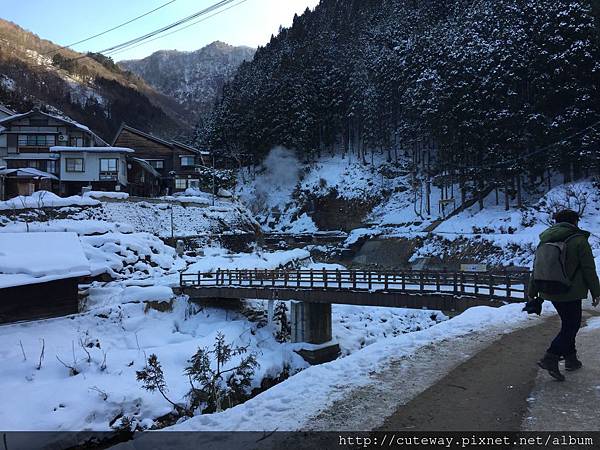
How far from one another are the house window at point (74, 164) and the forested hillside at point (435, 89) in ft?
86.7

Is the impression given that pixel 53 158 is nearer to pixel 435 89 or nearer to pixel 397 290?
pixel 397 290

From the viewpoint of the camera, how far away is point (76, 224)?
94.0 ft

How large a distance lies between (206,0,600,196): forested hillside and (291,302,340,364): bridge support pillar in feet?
81.4

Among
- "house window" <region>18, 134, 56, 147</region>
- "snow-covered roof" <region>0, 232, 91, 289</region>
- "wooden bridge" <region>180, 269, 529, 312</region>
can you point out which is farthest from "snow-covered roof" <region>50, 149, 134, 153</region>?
"wooden bridge" <region>180, 269, 529, 312</region>

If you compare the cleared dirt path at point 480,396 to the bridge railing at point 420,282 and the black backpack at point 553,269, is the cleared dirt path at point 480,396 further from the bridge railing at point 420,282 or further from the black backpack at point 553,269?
the bridge railing at point 420,282

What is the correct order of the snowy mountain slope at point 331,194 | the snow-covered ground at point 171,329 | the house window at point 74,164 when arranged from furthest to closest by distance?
the snowy mountain slope at point 331,194, the house window at point 74,164, the snow-covered ground at point 171,329

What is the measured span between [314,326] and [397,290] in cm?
455

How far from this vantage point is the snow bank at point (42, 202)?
2996 cm

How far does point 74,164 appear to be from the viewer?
41.5m

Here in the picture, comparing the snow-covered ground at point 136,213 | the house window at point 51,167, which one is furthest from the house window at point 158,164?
the house window at point 51,167

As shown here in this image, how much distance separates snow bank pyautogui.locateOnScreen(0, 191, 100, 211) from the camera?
98.3 feet

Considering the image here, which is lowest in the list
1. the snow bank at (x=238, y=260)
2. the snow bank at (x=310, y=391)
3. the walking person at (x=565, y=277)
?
the snow bank at (x=238, y=260)

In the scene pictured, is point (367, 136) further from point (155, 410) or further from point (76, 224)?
point (155, 410)

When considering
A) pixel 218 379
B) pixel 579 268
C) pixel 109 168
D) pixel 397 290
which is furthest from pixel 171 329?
pixel 109 168
